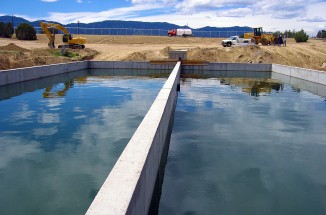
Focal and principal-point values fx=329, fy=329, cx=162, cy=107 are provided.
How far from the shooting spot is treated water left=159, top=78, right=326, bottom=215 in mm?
6234

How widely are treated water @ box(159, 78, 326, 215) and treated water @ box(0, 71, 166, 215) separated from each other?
67.1 inches

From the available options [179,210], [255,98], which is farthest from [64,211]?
[255,98]

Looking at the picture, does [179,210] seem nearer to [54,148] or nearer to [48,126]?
[54,148]

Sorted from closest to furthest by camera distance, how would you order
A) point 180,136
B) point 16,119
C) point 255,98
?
point 180,136
point 16,119
point 255,98

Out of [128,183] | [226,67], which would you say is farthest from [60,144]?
[226,67]

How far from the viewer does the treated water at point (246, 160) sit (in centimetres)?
623

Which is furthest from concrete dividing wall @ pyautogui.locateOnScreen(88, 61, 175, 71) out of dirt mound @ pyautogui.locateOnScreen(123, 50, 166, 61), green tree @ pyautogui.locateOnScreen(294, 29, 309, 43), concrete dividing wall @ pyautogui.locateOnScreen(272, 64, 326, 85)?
green tree @ pyautogui.locateOnScreen(294, 29, 309, 43)

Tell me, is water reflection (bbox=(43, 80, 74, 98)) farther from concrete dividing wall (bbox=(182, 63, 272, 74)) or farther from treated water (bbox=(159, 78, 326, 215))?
concrete dividing wall (bbox=(182, 63, 272, 74))

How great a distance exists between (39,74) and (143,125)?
19.9m

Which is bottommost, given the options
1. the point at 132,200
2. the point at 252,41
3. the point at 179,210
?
the point at 179,210

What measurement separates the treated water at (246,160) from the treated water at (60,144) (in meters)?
1.71

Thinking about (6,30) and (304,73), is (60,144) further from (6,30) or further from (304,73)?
(6,30)

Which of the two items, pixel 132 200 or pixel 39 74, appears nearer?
pixel 132 200

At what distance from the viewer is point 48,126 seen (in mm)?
11289
